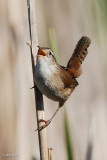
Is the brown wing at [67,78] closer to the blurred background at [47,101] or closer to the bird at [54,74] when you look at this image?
the bird at [54,74]

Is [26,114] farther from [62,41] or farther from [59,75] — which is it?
[62,41]

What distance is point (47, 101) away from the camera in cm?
251

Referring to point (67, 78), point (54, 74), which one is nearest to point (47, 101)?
point (67, 78)

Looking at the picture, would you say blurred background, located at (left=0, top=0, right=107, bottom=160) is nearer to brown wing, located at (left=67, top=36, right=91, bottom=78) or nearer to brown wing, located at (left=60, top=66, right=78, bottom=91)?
brown wing, located at (left=67, top=36, right=91, bottom=78)

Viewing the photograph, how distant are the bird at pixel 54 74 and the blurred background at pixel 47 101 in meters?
0.18

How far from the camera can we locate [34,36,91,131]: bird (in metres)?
1.72

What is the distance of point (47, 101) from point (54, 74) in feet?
2.27

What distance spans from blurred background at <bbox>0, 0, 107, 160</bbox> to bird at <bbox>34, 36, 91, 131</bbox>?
0.18m

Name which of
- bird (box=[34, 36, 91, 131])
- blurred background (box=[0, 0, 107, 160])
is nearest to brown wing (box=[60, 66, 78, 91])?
bird (box=[34, 36, 91, 131])

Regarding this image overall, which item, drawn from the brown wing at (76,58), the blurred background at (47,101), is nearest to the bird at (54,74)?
the brown wing at (76,58)

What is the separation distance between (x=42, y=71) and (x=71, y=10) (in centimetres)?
104

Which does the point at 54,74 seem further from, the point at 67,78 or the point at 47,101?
the point at 47,101

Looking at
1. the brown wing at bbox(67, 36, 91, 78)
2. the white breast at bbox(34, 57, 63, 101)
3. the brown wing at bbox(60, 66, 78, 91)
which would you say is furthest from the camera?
the brown wing at bbox(67, 36, 91, 78)

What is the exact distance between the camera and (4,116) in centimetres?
221
